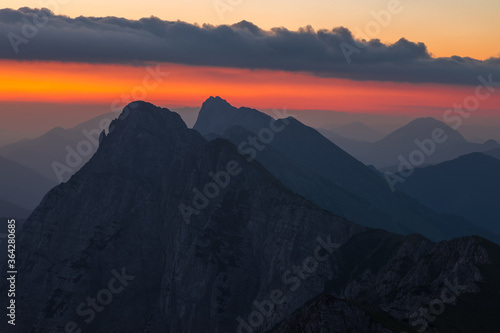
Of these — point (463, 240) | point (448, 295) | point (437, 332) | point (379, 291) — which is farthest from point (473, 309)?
point (379, 291)

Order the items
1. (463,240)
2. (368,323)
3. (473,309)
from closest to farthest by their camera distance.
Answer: (368,323), (473,309), (463,240)

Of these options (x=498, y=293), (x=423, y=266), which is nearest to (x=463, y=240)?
(x=423, y=266)

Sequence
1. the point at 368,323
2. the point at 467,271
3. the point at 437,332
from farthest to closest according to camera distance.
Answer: the point at 467,271
the point at 437,332
the point at 368,323

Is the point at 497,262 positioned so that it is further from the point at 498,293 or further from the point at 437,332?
the point at 437,332

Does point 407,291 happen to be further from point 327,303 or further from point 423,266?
point 327,303

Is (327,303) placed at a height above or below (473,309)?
above

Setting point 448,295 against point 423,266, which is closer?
point 448,295

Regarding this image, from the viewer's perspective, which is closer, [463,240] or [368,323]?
[368,323]

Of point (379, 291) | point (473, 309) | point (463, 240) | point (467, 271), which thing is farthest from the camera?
point (379, 291)

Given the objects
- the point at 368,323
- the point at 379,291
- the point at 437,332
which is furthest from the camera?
the point at 379,291
